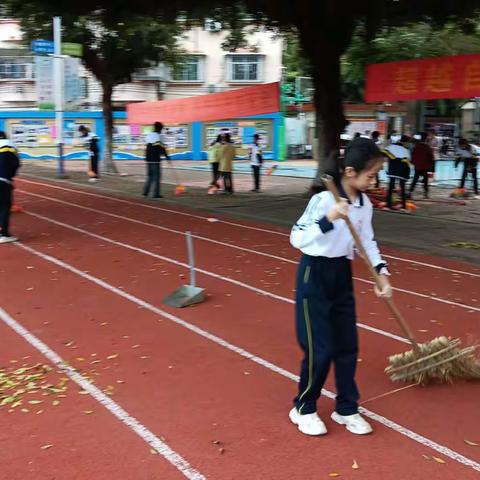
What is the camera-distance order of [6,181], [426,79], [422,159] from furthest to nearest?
[422,159] < [426,79] < [6,181]

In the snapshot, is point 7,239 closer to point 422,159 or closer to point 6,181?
point 6,181

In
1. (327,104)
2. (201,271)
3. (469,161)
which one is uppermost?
(327,104)

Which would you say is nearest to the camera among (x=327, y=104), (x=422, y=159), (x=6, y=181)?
(x=6, y=181)

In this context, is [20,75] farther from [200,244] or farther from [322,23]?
[200,244]

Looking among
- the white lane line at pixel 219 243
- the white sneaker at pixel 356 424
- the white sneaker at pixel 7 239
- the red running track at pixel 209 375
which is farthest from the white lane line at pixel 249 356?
the white lane line at pixel 219 243

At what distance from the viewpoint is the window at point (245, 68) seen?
3816cm

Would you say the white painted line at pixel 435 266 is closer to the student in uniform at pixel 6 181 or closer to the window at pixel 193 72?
the student in uniform at pixel 6 181

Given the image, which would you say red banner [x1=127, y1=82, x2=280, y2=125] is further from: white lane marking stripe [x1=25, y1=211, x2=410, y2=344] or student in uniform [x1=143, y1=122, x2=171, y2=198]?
white lane marking stripe [x1=25, y1=211, x2=410, y2=344]

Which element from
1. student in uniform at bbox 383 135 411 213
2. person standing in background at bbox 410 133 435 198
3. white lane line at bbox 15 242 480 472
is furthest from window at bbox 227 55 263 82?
white lane line at bbox 15 242 480 472

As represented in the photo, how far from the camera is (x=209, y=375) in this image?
4582mm

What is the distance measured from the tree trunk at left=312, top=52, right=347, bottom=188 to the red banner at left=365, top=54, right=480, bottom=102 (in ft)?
2.84

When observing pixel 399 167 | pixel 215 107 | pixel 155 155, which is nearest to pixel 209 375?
pixel 399 167

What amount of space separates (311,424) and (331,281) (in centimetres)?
91

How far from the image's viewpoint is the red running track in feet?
11.2
